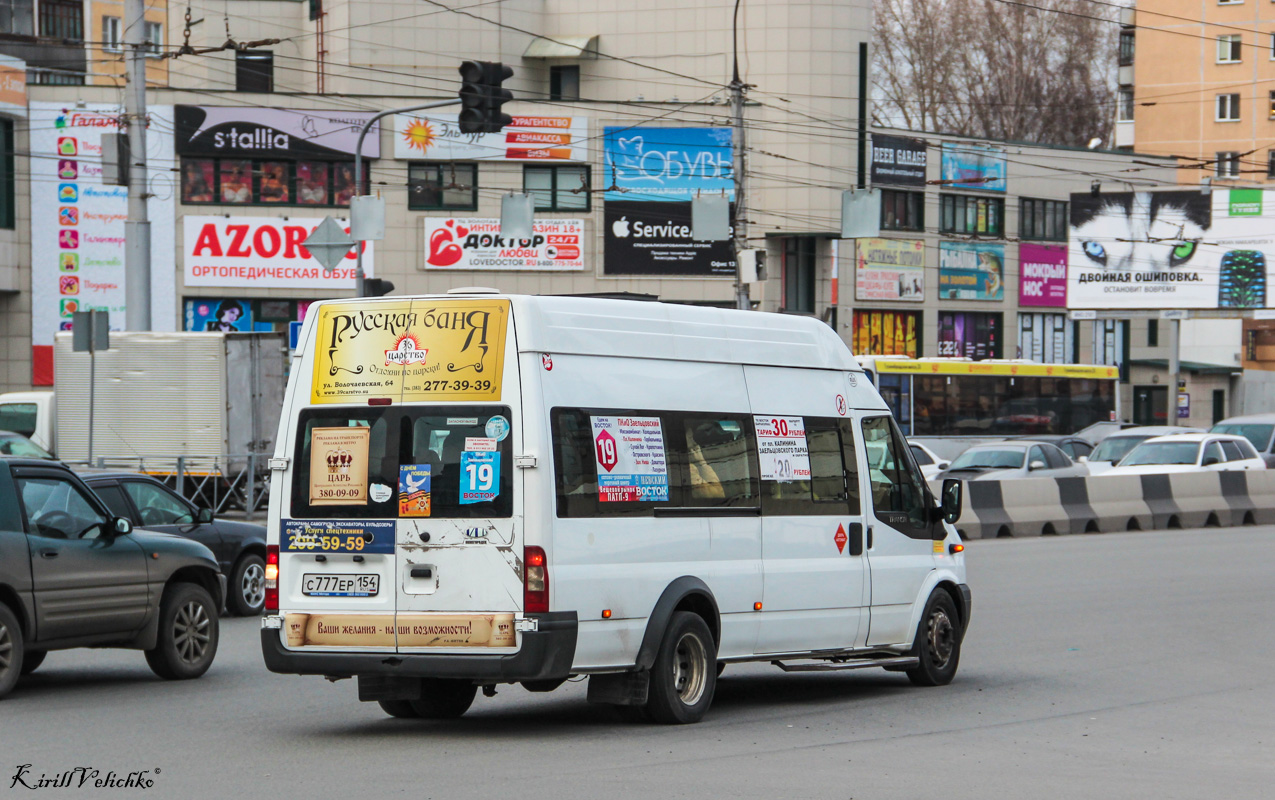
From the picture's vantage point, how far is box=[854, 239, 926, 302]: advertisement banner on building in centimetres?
5481

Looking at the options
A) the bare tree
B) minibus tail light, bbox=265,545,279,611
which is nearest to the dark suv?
minibus tail light, bbox=265,545,279,611

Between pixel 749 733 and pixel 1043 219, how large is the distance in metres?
54.5

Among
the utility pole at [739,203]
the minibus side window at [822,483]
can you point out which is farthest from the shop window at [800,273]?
the minibus side window at [822,483]

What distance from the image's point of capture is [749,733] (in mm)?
9281

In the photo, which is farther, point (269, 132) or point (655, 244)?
point (655, 244)

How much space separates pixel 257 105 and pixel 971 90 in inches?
1363

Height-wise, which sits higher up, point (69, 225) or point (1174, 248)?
point (1174, 248)

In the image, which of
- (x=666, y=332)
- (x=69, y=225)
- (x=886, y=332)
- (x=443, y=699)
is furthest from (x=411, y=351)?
(x=886, y=332)

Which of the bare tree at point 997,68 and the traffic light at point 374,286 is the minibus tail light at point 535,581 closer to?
the traffic light at point 374,286

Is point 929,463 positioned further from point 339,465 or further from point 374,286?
point 339,465

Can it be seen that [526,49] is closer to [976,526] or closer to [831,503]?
[976,526]

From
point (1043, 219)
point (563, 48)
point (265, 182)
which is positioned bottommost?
point (265, 182)

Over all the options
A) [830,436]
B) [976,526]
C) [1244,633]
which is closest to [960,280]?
[976,526]

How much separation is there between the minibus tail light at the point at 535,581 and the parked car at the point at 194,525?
5424 millimetres
